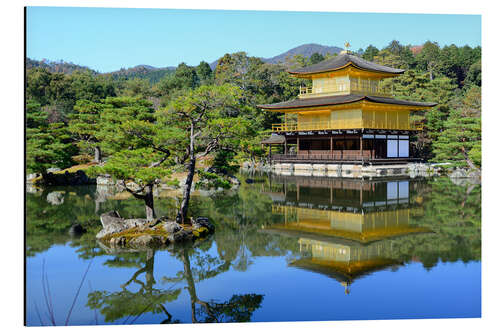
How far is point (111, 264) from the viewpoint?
745 cm

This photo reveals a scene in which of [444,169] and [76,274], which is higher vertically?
[444,169]

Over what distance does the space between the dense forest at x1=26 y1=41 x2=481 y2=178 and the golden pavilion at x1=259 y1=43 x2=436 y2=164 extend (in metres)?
2.03

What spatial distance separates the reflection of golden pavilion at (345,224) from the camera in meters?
7.24

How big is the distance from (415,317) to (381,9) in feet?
15.3

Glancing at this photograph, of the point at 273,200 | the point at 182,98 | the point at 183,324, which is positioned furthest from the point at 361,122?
the point at 183,324

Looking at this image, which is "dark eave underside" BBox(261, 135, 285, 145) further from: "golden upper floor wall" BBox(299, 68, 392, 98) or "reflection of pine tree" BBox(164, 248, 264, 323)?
"reflection of pine tree" BBox(164, 248, 264, 323)

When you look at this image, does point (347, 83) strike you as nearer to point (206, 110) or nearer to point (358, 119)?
point (358, 119)

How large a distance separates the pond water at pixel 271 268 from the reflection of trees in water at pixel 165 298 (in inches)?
0.5

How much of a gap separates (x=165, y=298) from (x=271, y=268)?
70.1 inches

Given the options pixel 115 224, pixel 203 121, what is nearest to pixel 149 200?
pixel 115 224

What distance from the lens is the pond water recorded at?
5535 mm

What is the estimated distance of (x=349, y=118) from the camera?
25109mm

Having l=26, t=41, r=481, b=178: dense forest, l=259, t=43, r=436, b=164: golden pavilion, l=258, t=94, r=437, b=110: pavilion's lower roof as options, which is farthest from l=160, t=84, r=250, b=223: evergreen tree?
l=258, t=94, r=437, b=110: pavilion's lower roof

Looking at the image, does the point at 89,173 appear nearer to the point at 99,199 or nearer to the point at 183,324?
the point at 183,324
